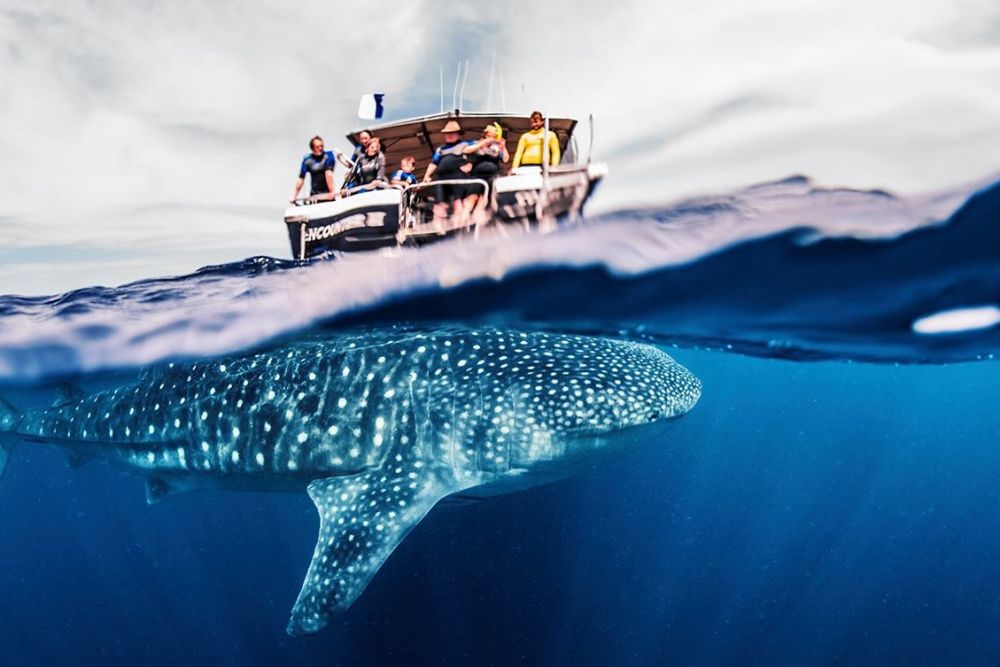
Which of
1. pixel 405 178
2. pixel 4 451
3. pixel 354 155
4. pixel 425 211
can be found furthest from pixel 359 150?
pixel 4 451

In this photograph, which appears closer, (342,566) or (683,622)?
(342,566)

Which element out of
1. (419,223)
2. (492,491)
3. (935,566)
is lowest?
(935,566)

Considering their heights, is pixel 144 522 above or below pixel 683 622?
below

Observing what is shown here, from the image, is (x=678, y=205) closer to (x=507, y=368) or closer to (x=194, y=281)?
(x=507, y=368)

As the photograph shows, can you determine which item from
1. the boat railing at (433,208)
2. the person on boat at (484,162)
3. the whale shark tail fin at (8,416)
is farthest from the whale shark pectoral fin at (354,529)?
the whale shark tail fin at (8,416)

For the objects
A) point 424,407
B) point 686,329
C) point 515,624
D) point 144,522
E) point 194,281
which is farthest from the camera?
point 144,522

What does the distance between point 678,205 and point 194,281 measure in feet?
24.1

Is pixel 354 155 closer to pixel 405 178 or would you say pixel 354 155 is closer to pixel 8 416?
pixel 405 178

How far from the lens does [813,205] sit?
627 centimetres

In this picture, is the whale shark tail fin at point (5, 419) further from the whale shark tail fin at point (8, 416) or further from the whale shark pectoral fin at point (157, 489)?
the whale shark pectoral fin at point (157, 489)

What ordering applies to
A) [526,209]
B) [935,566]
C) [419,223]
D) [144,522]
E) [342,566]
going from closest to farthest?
[342,566] < [526,209] < [419,223] < [935,566] < [144,522]

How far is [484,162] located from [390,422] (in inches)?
154

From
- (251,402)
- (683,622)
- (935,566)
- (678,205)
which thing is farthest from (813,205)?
(935,566)

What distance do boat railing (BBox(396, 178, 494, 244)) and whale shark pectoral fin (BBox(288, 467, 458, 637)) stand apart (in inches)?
137
